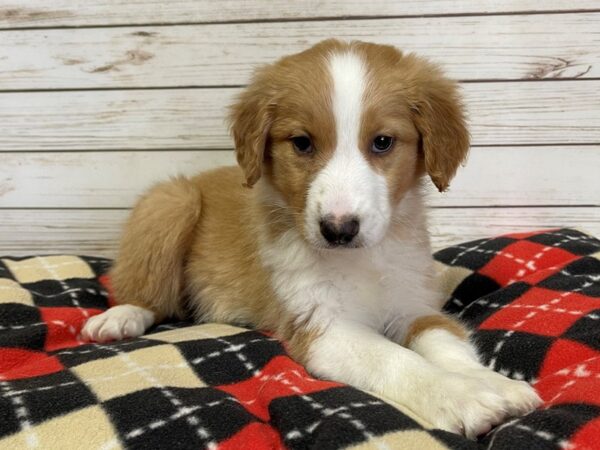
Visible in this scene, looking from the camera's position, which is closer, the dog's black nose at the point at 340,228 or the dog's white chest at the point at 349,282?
the dog's black nose at the point at 340,228

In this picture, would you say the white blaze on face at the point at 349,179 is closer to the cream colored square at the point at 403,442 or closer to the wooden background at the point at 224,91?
the cream colored square at the point at 403,442

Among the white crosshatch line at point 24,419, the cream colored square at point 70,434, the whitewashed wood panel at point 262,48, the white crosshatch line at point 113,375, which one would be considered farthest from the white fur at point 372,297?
the whitewashed wood panel at point 262,48

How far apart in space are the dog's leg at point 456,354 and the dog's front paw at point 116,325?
120 centimetres

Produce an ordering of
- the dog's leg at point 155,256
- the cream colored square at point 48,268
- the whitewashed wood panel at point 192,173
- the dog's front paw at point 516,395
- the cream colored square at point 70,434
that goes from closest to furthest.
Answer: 1. the cream colored square at point 70,434
2. the dog's front paw at point 516,395
3. the dog's leg at point 155,256
4. the cream colored square at point 48,268
5. the whitewashed wood panel at point 192,173

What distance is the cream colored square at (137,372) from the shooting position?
1813 mm

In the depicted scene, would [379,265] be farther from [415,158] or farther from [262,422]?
[262,422]

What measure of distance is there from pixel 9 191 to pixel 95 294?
1179mm

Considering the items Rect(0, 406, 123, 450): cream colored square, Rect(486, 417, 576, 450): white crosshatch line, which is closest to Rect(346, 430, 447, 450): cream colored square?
Rect(486, 417, 576, 450): white crosshatch line

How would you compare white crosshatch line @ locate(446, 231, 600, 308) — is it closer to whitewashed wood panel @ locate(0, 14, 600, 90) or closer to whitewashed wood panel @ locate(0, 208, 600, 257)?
whitewashed wood panel @ locate(0, 208, 600, 257)

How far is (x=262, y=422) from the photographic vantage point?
1.70 metres

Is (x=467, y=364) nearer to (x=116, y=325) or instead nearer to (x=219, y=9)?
(x=116, y=325)

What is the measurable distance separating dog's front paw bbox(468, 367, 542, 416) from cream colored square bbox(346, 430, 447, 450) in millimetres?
300

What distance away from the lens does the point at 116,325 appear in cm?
257

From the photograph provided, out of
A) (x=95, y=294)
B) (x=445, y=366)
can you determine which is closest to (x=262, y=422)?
(x=445, y=366)
